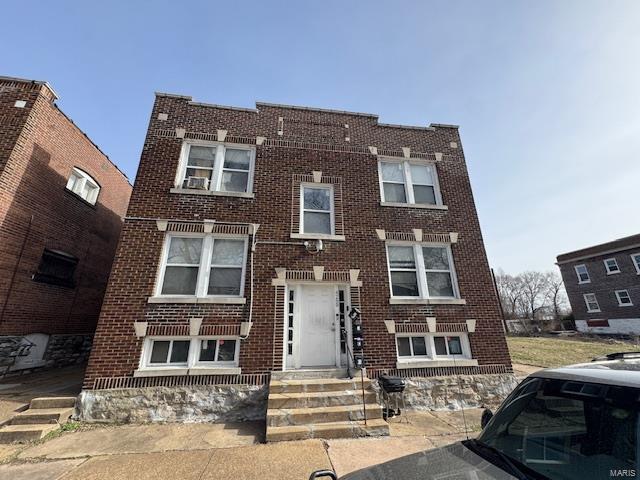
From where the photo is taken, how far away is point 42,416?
538 cm

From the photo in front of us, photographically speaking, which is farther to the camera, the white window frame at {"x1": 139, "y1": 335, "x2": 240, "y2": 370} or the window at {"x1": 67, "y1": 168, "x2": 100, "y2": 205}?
the window at {"x1": 67, "y1": 168, "x2": 100, "y2": 205}

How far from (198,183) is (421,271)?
6949 millimetres

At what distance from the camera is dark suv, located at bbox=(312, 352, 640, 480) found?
64.8 inches

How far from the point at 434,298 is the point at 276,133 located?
273 inches

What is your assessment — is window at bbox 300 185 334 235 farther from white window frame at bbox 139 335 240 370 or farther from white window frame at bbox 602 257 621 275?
white window frame at bbox 602 257 621 275

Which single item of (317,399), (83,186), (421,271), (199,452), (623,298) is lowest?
(199,452)

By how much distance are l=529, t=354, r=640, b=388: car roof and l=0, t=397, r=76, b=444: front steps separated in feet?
25.9

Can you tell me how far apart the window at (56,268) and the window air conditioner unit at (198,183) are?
613 cm

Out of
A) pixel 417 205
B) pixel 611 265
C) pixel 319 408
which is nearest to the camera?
pixel 319 408

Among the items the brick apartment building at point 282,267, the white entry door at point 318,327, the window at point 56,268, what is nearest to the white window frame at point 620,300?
the brick apartment building at point 282,267

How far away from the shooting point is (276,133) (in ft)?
29.5

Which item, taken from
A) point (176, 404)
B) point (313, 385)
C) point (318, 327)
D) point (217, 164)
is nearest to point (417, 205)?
point (318, 327)

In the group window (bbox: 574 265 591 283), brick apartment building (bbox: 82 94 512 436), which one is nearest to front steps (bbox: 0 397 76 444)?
brick apartment building (bbox: 82 94 512 436)

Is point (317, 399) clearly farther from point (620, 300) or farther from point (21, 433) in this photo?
point (620, 300)
